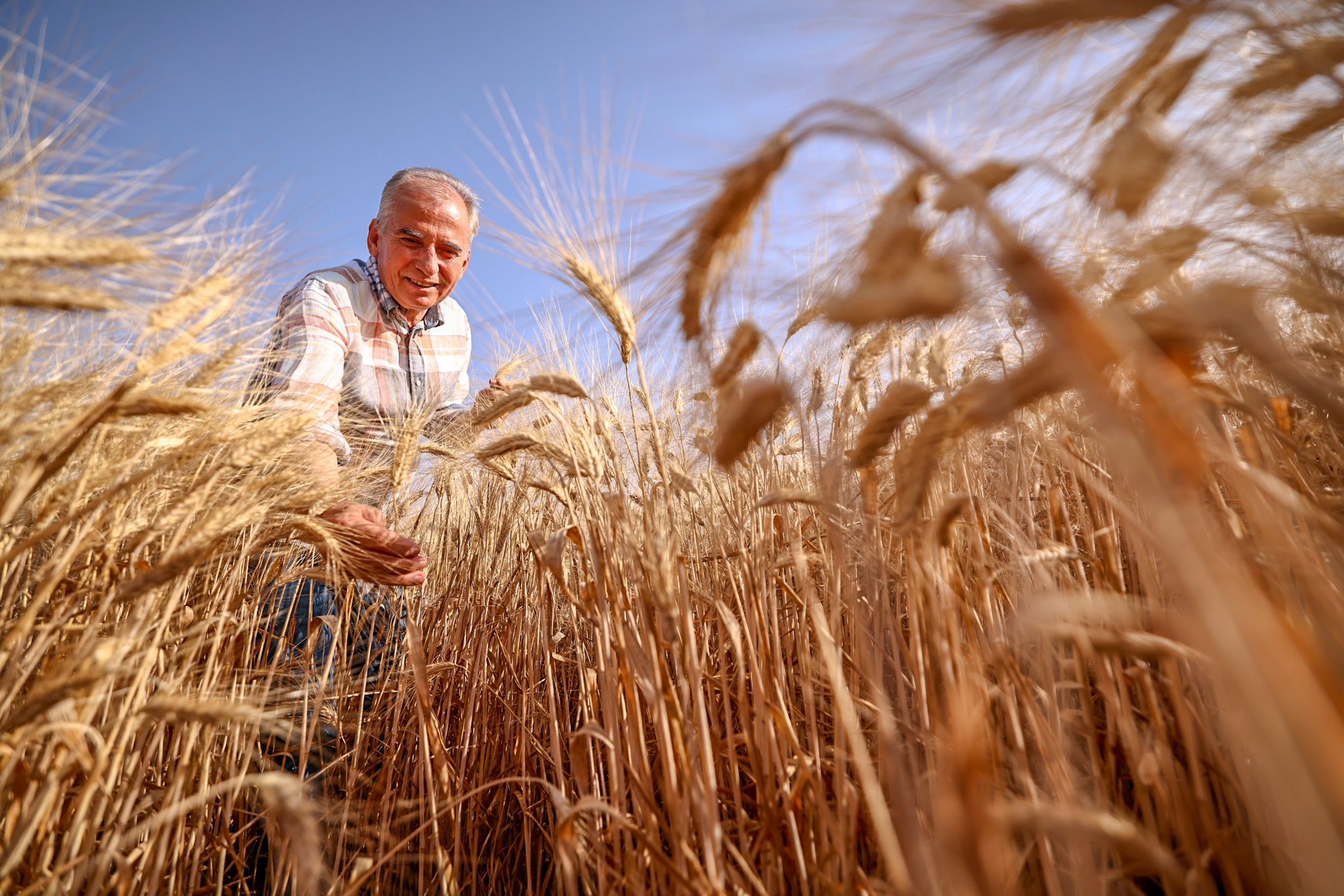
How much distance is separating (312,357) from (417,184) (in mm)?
1006

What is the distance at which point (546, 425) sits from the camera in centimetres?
151

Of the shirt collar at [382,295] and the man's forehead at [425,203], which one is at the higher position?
the man's forehead at [425,203]

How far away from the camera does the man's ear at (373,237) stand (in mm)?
2639

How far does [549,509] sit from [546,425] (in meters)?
0.95

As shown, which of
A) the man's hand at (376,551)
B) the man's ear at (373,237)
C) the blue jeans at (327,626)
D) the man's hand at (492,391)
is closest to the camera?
the man's hand at (376,551)

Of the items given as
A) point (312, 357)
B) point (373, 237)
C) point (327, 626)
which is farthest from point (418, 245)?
point (327, 626)

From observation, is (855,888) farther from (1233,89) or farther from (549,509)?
(549,509)

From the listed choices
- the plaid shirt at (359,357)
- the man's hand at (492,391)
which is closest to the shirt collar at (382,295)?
the plaid shirt at (359,357)

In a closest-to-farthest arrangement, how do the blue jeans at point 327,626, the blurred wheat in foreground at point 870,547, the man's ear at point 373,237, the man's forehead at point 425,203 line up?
the blurred wheat in foreground at point 870,547
the blue jeans at point 327,626
the man's forehead at point 425,203
the man's ear at point 373,237

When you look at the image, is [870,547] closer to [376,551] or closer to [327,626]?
[376,551]

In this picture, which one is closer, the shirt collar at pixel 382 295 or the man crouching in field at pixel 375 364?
the man crouching in field at pixel 375 364

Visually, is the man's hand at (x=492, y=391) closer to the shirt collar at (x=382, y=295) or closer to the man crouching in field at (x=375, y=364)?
the man crouching in field at (x=375, y=364)

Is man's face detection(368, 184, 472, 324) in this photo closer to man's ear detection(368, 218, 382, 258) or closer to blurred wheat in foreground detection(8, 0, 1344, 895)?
Result: man's ear detection(368, 218, 382, 258)

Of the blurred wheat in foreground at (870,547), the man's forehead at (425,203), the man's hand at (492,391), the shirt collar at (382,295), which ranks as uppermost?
the man's forehead at (425,203)
